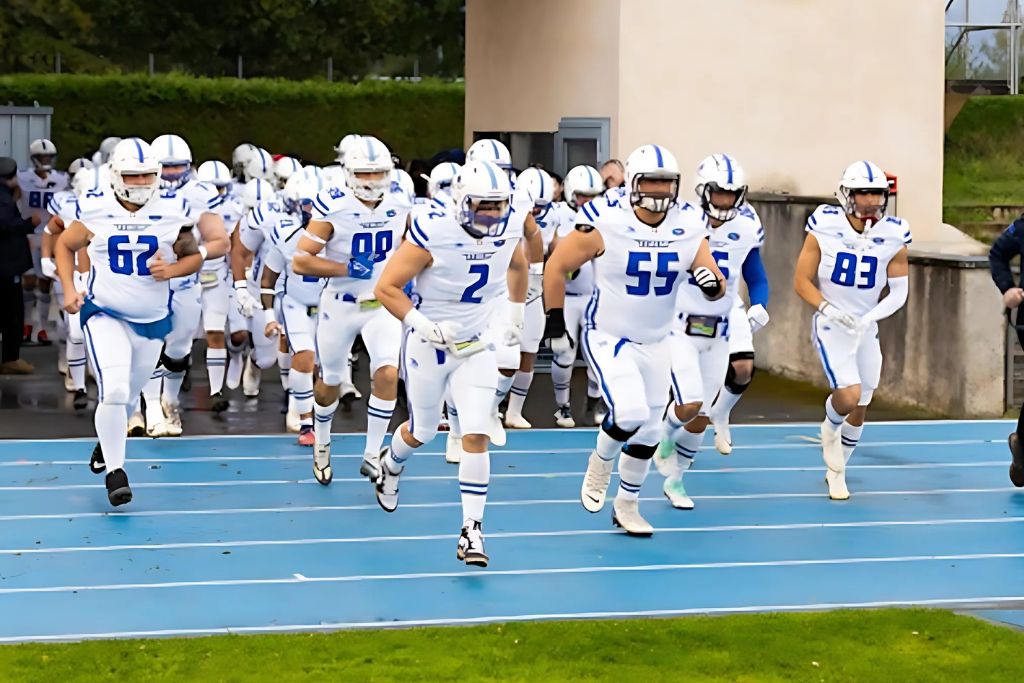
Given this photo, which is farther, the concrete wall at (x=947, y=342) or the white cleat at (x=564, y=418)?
the concrete wall at (x=947, y=342)

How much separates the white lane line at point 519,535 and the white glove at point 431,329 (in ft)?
4.73

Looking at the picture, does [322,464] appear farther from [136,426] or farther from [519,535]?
[136,426]

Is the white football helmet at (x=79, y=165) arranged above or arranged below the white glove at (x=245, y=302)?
above

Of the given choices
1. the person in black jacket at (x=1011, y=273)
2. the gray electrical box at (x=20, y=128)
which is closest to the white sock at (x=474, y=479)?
the person in black jacket at (x=1011, y=273)

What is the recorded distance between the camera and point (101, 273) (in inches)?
457

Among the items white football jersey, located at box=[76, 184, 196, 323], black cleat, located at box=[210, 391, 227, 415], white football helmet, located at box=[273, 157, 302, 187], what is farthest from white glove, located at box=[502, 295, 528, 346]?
white football helmet, located at box=[273, 157, 302, 187]

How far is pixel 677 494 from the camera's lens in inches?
471

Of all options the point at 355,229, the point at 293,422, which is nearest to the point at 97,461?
the point at 355,229

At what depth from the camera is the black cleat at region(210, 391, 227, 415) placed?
1599 centimetres

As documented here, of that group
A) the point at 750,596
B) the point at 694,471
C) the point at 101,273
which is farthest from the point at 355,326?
the point at 750,596

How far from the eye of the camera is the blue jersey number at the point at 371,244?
40.1 ft

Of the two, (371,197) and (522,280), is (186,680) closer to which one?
(522,280)

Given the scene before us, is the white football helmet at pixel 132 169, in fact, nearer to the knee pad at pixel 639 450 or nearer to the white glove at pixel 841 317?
the knee pad at pixel 639 450

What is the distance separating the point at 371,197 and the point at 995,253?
3869mm
